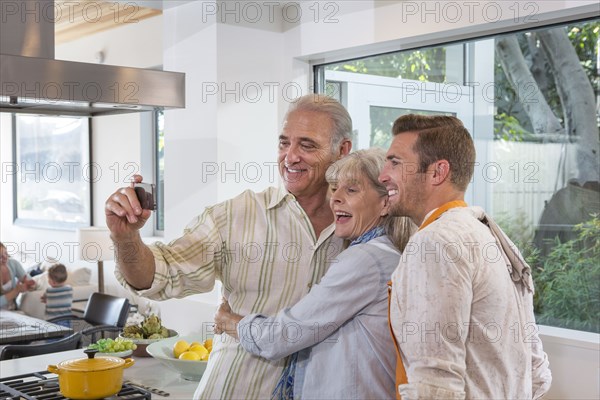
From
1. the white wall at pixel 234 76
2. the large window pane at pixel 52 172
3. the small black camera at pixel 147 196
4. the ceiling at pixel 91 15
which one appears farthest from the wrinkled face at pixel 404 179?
the large window pane at pixel 52 172

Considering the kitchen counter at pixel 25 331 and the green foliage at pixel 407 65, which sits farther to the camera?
the kitchen counter at pixel 25 331

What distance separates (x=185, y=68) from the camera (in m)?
3.46

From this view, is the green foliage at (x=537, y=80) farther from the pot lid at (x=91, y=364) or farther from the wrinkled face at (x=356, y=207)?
the pot lid at (x=91, y=364)

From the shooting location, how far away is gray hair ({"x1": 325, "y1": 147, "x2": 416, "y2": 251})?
69.7 inches

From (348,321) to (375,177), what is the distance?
1.17 ft

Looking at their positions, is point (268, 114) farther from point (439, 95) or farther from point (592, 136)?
point (592, 136)

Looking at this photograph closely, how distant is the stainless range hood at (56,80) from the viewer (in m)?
1.92

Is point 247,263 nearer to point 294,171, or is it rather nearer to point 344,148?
point 294,171

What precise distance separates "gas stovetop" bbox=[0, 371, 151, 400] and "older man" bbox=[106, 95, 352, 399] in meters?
0.54

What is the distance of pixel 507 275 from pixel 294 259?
0.55m

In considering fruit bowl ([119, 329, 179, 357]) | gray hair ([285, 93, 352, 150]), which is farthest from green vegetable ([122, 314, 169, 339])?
gray hair ([285, 93, 352, 150])

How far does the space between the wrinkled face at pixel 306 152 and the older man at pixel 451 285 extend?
27 centimetres

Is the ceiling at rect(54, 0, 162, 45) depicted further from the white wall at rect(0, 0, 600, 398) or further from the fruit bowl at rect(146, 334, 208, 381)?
the fruit bowl at rect(146, 334, 208, 381)

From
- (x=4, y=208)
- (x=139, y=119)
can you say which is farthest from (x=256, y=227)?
(x=4, y=208)
